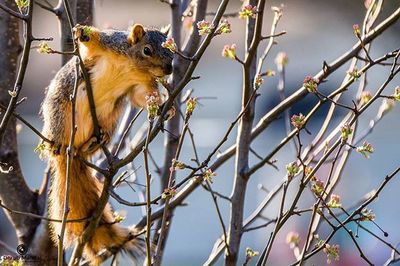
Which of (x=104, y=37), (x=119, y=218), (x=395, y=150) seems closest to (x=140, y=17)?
(x=395, y=150)

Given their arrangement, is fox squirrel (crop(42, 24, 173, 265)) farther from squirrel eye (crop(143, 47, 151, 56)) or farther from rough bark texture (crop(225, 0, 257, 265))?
rough bark texture (crop(225, 0, 257, 265))

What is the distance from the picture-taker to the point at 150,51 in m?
2.44

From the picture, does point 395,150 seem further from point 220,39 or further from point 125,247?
point 125,247

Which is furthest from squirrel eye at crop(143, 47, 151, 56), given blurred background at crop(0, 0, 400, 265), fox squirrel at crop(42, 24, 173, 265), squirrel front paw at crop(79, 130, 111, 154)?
blurred background at crop(0, 0, 400, 265)

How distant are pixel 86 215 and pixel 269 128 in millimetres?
4503

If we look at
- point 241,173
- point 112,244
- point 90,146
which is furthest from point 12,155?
point 241,173

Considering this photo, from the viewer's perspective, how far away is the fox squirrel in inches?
94.5

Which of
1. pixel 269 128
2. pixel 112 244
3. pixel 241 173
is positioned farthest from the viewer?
pixel 269 128

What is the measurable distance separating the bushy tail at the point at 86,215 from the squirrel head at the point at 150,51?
327mm

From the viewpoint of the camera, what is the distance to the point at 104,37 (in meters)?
2.48

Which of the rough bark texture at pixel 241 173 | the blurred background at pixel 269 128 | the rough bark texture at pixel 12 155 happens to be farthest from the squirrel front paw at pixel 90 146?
the blurred background at pixel 269 128

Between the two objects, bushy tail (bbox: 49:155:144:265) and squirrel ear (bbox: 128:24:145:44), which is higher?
squirrel ear (bbox: 128:24:145:44)

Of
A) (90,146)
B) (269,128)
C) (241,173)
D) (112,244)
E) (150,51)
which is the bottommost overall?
(112,244)

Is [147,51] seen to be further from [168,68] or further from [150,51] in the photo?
[168,68]
